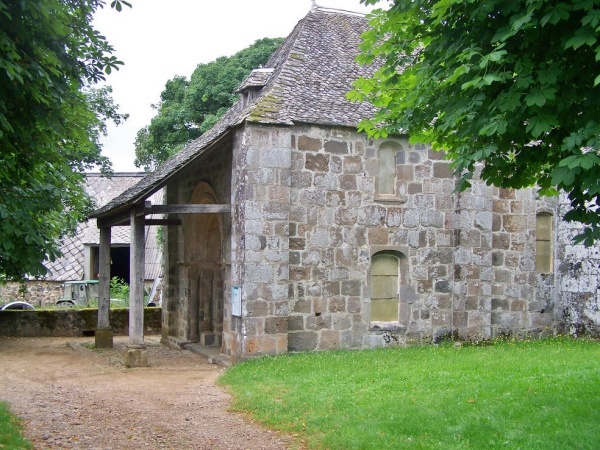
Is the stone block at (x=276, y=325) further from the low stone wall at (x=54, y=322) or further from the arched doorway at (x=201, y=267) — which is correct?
the low stone wall at (x=54, y=322)

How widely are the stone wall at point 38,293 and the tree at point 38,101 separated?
85.7 feet

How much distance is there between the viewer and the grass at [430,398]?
300 inches

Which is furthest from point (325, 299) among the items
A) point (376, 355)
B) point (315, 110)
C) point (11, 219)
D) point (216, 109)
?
point (216, 109)

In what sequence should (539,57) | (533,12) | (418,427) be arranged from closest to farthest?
(533,12)
(539,57)
(418,427)

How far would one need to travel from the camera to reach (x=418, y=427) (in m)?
8.10

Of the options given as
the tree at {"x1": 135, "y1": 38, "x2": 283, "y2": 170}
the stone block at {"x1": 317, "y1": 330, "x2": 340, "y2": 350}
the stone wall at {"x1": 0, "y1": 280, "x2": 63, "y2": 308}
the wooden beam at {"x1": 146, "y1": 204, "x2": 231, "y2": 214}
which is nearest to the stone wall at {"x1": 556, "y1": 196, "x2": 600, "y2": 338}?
the stone block at {"x1": 317, "y1": 330, "x2": 340, "y2": 350}

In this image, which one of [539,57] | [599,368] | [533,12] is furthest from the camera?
[599,368]

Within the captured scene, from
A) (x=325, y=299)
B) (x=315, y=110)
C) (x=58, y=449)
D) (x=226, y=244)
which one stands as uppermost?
(x=315, y=110)

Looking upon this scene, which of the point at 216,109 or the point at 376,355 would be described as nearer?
the point at 376,355

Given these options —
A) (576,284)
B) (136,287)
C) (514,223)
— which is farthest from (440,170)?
(136,287)

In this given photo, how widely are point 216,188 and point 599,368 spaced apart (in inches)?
373

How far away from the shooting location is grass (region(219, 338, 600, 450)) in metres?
7.63

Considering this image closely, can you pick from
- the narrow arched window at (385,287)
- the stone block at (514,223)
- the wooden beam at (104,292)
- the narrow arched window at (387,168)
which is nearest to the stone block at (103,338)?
the wooden beam at (104,292)

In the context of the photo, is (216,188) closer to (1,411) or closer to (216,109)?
(1,411)
